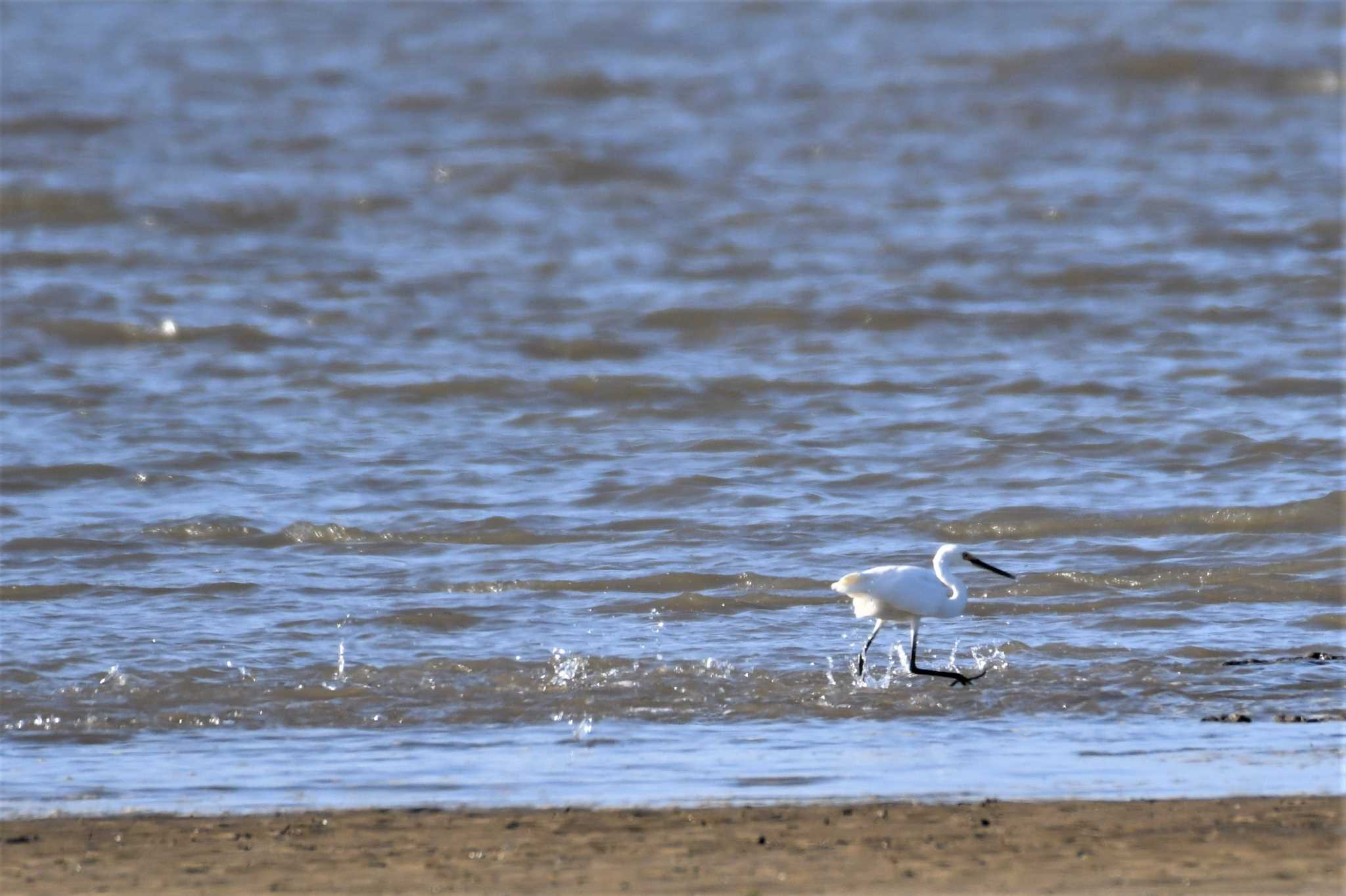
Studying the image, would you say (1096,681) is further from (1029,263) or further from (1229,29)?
(1229,29)

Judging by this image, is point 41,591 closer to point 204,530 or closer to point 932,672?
point 204,530

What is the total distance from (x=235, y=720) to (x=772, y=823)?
2.06 m

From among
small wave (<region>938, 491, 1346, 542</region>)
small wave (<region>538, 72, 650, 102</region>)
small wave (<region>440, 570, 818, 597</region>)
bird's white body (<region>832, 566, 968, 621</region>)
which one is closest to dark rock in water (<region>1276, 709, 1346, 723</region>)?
bird's white body (<region>832, 566, 968, 621</region>)

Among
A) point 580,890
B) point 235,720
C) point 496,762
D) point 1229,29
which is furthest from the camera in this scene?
point 1229,29

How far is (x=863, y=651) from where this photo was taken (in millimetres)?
6301

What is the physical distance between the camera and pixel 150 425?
1034cm

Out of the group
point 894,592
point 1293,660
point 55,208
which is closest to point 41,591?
point 894,592

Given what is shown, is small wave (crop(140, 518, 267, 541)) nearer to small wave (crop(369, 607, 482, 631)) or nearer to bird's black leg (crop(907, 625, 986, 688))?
small wave (crop(369, 607, 482, 631))

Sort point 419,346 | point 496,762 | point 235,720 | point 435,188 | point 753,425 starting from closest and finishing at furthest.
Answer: point 496,762 < point 235,720 < point 753,425 < point 419,346 < point 435,188

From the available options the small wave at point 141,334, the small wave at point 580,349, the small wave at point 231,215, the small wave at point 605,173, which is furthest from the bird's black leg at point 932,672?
the small wave at point 605,173

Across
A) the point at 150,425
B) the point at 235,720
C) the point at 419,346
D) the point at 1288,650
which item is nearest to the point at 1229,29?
the point at 419,346

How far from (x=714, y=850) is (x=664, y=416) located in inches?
262

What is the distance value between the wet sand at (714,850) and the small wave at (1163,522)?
3.84 meters

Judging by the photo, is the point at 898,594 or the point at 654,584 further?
the point at 654,584
